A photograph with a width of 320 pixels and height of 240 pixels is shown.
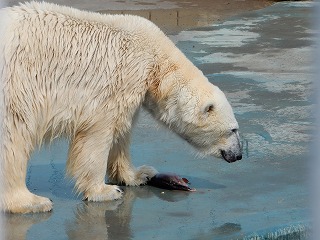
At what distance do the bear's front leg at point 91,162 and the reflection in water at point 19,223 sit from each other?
12.3 inches

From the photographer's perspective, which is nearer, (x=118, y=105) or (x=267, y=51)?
(x=118, y=105)

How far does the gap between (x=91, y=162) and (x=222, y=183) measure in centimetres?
88

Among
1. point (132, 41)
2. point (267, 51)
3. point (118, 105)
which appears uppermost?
point (132, 41)

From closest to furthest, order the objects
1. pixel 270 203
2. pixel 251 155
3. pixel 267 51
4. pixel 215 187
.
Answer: pixel 270 203 → pixel 215 187 → pixel 251 155 → pixel 267 51

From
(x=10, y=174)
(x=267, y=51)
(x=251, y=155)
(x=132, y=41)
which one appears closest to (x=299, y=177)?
(x=251, y=155)

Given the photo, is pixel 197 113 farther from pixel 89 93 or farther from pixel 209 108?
pixel 89 93

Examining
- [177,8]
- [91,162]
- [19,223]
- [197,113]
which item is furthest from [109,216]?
[177,8]

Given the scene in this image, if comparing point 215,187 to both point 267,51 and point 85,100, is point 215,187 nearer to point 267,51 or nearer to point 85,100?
point 85,100

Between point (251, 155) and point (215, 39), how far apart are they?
4.17 m

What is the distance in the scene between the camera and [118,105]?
4207mm

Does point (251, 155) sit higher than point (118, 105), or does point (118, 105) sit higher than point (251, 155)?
point (118, 105)

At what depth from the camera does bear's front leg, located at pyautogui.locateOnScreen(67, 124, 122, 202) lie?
4215 mm

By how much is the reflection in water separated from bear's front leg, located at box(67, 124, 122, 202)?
0.31m

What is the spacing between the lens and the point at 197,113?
4.38 m
